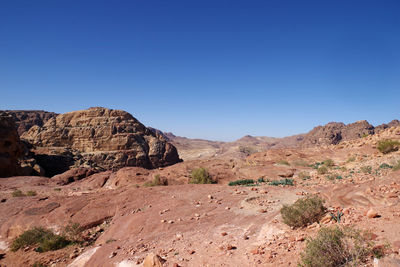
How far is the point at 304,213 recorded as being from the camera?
4629 millimetres

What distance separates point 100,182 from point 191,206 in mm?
11645

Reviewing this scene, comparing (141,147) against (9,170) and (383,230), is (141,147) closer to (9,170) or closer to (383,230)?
(9,170)

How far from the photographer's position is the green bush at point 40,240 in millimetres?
7180

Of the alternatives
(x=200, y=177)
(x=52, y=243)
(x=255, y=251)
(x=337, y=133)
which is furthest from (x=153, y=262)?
(x=337, y=133)

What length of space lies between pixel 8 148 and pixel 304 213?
3246cm

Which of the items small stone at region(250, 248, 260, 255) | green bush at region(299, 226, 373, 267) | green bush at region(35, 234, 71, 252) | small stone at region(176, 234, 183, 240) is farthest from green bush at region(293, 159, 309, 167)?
green bush at region(35, 234, 71, 252)

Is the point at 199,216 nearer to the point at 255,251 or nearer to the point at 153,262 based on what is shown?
the point at 153,262

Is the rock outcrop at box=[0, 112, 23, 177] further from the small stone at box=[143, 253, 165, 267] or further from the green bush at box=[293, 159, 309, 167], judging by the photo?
the green bush at box=[293, 159, 309, 167]

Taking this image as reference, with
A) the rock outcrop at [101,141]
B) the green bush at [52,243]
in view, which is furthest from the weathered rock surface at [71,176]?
the rock outcrop at [101,141]

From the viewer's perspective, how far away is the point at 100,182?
17.2 metres

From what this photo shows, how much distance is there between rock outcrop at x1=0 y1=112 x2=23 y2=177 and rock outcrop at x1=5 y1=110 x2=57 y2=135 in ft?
188

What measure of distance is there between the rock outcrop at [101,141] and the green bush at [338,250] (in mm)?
34309

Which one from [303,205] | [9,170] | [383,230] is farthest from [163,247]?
[9,170]

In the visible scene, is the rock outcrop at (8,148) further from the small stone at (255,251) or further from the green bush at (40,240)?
the small stone at (255,251)
